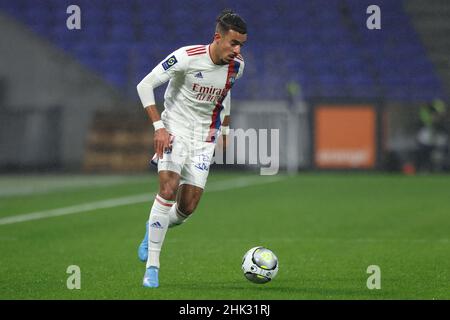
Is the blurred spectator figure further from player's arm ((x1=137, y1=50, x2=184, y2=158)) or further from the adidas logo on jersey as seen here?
the adidas logo on jersey

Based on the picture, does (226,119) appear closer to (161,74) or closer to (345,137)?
(161,74)

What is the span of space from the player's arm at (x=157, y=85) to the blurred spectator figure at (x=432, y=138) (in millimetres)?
19711

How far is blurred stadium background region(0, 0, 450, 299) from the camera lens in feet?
88.9

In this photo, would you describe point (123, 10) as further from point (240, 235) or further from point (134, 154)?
point (240, 235)

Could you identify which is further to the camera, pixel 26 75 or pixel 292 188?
pixel 26 75

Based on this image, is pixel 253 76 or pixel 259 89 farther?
pixel 253 76

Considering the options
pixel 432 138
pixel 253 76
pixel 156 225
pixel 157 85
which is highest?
pixel 253 76

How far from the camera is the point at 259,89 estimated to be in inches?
1147

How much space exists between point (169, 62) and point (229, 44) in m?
0.49

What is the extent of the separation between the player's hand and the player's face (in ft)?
2.64

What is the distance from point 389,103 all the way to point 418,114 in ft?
2.75

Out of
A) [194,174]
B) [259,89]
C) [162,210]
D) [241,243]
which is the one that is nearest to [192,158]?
[194,174]
